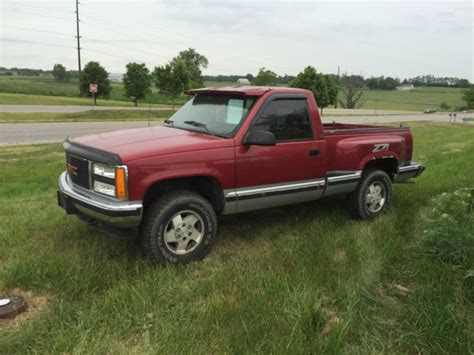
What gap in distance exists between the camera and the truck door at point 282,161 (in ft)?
15.2

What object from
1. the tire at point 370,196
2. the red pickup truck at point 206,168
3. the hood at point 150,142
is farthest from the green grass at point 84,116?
the tire at point 370,196

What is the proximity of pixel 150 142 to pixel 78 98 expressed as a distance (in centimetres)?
4848

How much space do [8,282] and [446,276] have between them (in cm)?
391

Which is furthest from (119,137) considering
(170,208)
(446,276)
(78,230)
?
(446,276)

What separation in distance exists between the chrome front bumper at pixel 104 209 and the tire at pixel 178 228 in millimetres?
197

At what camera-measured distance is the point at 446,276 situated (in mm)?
4004

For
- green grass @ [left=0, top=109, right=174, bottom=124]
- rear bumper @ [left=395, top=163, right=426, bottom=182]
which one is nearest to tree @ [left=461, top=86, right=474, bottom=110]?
green grass @ [left=0, top=109, right=174, bottom=124]

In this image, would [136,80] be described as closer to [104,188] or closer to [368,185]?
[368,185]

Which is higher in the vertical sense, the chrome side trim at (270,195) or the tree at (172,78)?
the tree at (172,78)

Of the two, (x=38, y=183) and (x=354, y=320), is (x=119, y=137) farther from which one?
(x=38, y=183)

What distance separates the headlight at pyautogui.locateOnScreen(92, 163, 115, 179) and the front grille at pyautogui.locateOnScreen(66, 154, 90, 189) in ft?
0.52

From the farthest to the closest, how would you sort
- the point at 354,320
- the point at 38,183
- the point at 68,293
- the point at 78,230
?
the point at 38,183 < the point at 78,230 < the point at 68,293 < the point at 354,320

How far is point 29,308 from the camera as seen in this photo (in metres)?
3.43

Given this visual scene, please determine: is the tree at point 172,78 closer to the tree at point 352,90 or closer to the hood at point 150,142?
the hood at point 150,142
